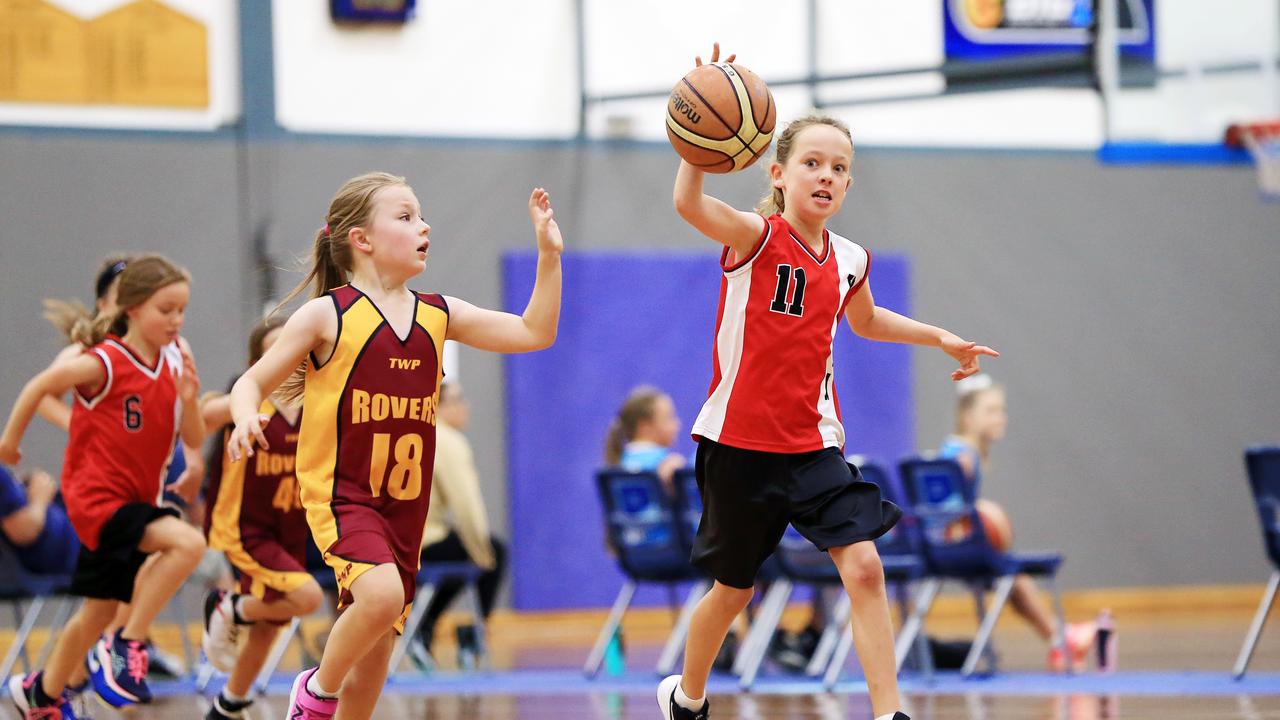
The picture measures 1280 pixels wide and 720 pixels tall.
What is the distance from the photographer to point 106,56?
10227mm

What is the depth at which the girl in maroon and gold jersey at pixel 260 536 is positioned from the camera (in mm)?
5566

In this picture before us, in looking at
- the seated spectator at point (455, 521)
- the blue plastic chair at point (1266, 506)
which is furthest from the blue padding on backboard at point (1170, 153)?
the seated spectator at point (455, 521)

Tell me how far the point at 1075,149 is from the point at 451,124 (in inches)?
189

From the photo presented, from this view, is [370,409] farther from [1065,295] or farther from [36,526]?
[1065,295]

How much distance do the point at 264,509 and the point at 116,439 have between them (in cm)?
56

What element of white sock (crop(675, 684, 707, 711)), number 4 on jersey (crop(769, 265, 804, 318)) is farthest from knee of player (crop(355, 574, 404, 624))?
number 4 on jersey (crop(769, 265, 804, 318))

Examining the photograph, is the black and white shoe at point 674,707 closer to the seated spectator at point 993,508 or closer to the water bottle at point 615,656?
the seated spectator at point 993,508

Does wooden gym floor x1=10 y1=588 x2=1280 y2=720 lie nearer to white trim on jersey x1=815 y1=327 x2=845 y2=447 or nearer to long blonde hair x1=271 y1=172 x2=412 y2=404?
white trim on jersey x1=815 y1=327 x2=845 y2=447

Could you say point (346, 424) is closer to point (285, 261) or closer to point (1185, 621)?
point (285, 261)

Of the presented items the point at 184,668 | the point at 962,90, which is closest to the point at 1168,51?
the point at 962,90

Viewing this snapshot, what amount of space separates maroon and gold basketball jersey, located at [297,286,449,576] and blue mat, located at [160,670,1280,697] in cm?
345

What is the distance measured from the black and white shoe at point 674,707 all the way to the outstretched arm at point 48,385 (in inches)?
93.6

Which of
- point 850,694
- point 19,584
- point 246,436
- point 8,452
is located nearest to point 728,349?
point 246,436

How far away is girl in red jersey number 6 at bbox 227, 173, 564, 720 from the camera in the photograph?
3.81 meters
